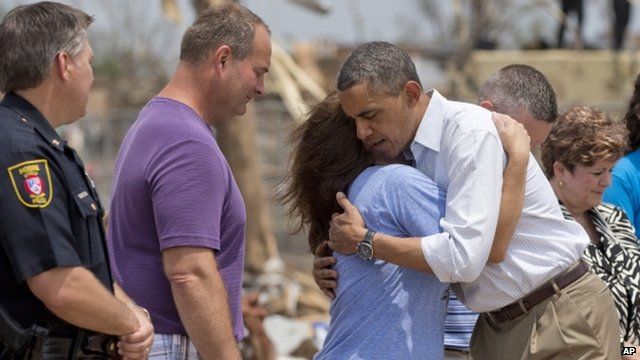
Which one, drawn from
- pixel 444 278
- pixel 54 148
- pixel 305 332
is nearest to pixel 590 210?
pixel 444 278

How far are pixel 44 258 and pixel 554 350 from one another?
148 centimetres

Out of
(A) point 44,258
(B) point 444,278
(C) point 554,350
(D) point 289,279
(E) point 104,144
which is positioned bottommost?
(E) point 104,144

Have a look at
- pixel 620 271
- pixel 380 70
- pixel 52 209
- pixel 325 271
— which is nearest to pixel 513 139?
pixel 380 70

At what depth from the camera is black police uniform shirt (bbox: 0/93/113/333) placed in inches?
115

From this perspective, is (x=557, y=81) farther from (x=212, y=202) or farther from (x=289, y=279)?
(x=212, y=202)

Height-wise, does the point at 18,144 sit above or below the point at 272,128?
above

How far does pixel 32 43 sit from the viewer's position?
10.0ft

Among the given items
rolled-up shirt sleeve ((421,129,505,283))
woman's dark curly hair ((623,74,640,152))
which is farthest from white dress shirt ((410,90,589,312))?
woman's dark curly hair ((623,74,640,152))

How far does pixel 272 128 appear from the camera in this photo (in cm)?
1495

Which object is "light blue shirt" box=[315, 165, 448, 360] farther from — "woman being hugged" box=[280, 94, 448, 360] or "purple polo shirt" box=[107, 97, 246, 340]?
"purple polo shirt" box=[107, 97, 246, 340]

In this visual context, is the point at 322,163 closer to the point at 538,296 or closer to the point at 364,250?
the point at 364,250

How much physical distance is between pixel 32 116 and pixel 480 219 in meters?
1.22

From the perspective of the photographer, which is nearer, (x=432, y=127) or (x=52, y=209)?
(x=52, y=209)

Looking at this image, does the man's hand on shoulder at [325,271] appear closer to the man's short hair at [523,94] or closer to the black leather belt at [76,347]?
the black leather belt at [76,347]
